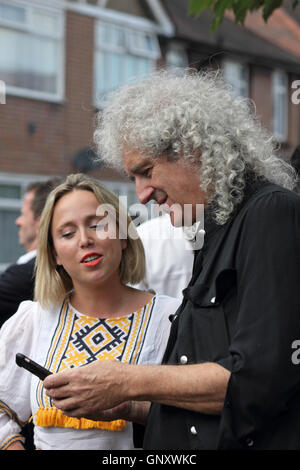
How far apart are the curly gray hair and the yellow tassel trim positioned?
0.89m

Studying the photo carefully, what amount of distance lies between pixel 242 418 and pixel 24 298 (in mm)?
1929

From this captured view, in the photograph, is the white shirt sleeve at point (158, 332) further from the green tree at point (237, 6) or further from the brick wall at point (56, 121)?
the brick wall at point (56, 121)

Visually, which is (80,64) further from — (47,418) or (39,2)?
(47,418)

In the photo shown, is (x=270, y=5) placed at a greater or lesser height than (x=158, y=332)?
greater

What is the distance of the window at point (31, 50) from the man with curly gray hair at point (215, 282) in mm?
11798

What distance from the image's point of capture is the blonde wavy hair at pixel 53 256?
2724mm

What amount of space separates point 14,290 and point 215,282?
71.4 inches

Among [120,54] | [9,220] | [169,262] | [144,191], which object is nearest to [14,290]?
[169,262]

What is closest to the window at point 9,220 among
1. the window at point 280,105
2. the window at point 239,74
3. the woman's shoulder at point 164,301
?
the window at point 239,74

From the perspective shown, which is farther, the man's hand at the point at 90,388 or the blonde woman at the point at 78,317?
the blonde woman at the point at 78,317

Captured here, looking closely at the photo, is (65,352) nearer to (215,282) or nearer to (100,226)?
(100,226)

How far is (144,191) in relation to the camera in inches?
86.8

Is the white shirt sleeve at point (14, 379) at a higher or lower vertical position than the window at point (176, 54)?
lower
